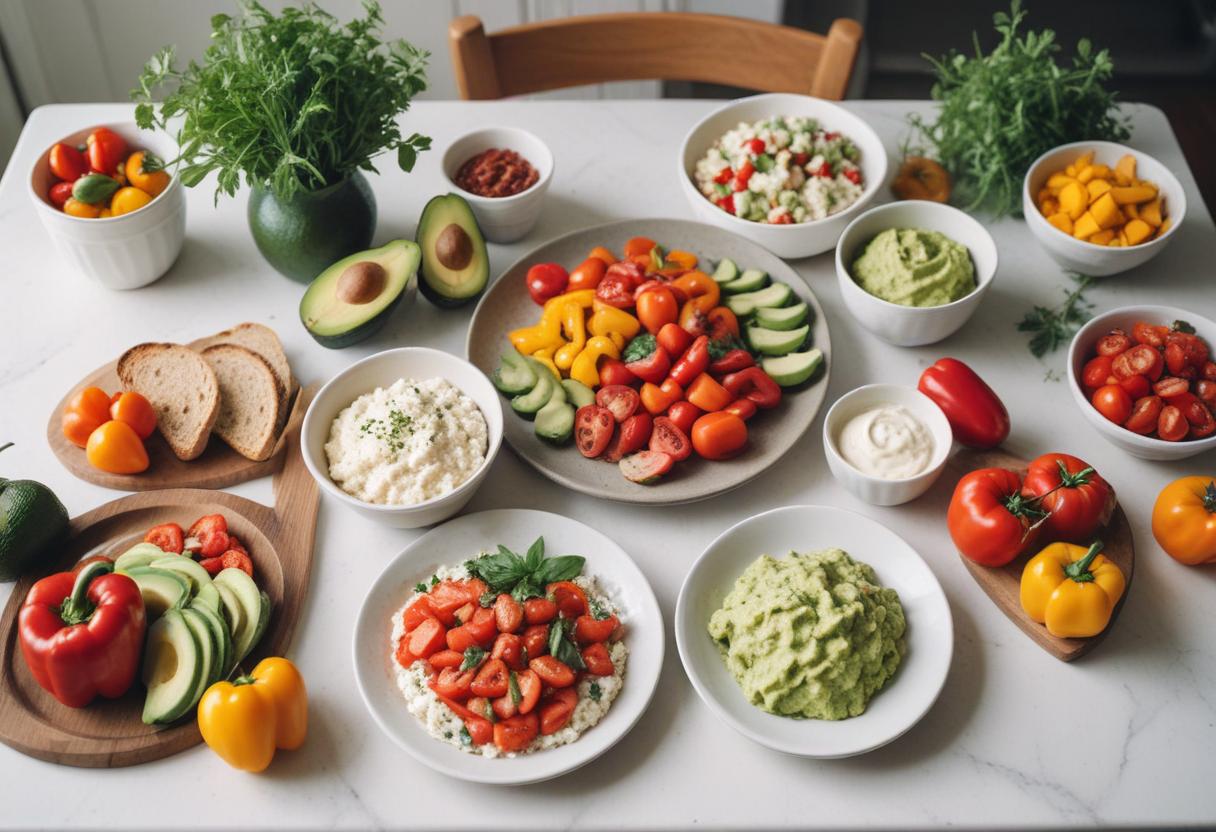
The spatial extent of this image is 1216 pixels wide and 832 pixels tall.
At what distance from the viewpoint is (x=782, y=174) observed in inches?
117

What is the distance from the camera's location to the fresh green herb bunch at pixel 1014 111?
2.98m

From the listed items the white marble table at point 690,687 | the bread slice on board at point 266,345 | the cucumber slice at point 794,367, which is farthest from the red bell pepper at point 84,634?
the cucumber slice at point 794,367

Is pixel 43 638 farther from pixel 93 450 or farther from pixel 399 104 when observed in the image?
pixel 399 104

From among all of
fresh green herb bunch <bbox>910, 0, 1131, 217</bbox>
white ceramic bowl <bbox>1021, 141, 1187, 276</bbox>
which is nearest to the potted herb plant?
fresh green herb bunch <bbox>910, 0, 1131, 217</bbox>

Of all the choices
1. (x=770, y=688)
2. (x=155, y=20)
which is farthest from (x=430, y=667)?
(x=155, y=20)

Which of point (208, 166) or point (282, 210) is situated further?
point (282, 210)

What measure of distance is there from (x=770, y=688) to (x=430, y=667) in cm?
73

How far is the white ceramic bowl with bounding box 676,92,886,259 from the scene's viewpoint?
291 cm

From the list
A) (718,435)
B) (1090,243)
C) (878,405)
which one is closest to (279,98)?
(718,435)

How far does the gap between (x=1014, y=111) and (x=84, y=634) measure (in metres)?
2.87

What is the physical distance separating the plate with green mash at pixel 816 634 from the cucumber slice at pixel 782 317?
2.03ft

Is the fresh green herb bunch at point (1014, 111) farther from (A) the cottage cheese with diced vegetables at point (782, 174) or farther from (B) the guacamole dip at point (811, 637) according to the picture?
(B) the guacamole dip at point (811, 637)

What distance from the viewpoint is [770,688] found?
2068mm

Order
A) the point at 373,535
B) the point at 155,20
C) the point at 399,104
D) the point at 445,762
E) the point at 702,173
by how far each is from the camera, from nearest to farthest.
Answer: the point at 445,762 < the point at 373,535 < the point at 399,104 < the point at 702,173 < the point at 155,20
